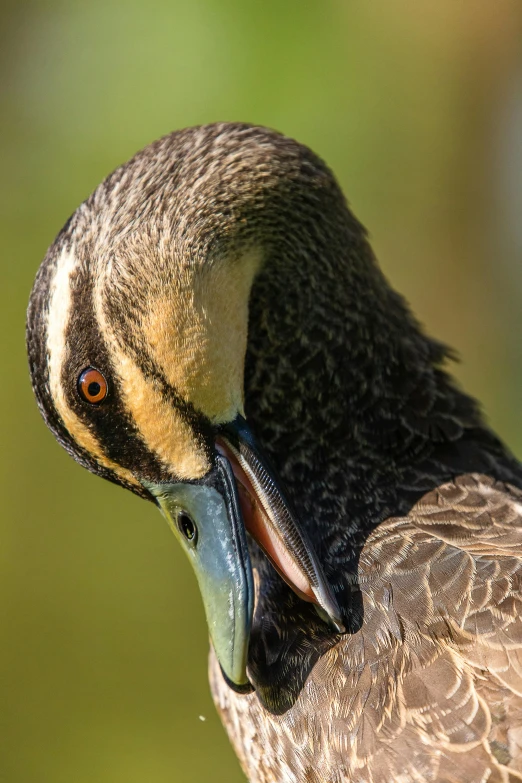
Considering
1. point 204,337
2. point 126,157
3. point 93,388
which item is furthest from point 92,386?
point 126,157

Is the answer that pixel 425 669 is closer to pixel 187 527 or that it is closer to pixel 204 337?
pixel 187 527

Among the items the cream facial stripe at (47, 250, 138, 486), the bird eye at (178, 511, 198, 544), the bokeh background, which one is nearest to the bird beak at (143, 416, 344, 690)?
the bird eye at (178, 511, 198, 544)

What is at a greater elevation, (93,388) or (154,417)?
(93,388)

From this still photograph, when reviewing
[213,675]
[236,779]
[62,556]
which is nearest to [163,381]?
[213,675]

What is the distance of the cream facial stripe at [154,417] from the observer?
178 centimetres

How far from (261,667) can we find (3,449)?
11.2 ft

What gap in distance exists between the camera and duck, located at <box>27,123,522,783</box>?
5.40 feet

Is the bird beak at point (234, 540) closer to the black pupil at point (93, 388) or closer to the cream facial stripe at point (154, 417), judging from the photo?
the cream facial stripe at point (154, 417)

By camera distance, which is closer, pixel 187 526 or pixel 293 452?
pixel 187 526

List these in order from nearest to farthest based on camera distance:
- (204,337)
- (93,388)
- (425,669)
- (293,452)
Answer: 1. (425,669)
2. (93,388)
3. (204,337)
4. (293,452)

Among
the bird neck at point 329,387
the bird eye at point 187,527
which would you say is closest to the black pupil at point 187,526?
the bird eye at point 187,527

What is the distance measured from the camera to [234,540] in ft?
5.91

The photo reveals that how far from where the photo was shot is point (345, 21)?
5.68 m

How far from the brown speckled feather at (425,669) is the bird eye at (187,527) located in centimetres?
35
